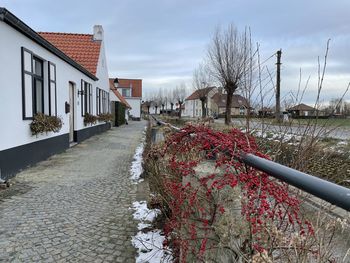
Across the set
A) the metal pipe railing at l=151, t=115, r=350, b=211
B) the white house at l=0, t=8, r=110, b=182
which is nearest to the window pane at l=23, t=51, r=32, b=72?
the white house at l=0, t=8, r=110, b=182

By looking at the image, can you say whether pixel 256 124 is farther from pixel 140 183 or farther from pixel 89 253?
pixel 140 183

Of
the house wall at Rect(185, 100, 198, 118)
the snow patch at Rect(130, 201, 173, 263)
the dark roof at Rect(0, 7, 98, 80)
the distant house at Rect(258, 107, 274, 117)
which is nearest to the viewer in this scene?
the snow patch at Rect(130, 201, 173, 263)

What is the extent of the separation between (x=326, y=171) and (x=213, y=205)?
8.31ft

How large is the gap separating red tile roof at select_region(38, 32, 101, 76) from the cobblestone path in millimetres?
11154

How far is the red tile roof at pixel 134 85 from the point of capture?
64.9 m

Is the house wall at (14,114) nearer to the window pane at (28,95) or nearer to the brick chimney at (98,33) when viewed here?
the window pane at (28,95)

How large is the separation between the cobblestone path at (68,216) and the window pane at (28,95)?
4.61ft

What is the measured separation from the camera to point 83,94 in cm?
1445

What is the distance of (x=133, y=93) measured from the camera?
65188mm

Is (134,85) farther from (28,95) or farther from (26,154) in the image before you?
(26,154)

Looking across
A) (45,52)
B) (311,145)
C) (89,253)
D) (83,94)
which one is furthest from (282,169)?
(83,94)

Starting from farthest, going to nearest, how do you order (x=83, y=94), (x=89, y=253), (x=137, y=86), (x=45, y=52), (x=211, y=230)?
(x=137, y=86)
(x=83, y=94)
(x=45, y=52)
(x=89, y=253)
(x=211, y=230)

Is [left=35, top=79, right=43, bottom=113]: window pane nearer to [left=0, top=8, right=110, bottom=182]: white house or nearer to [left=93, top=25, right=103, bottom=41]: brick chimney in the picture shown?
[left=0, top=8, right=110, bottom=182]: white house

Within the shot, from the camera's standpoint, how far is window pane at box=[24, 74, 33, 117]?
7.61 m
